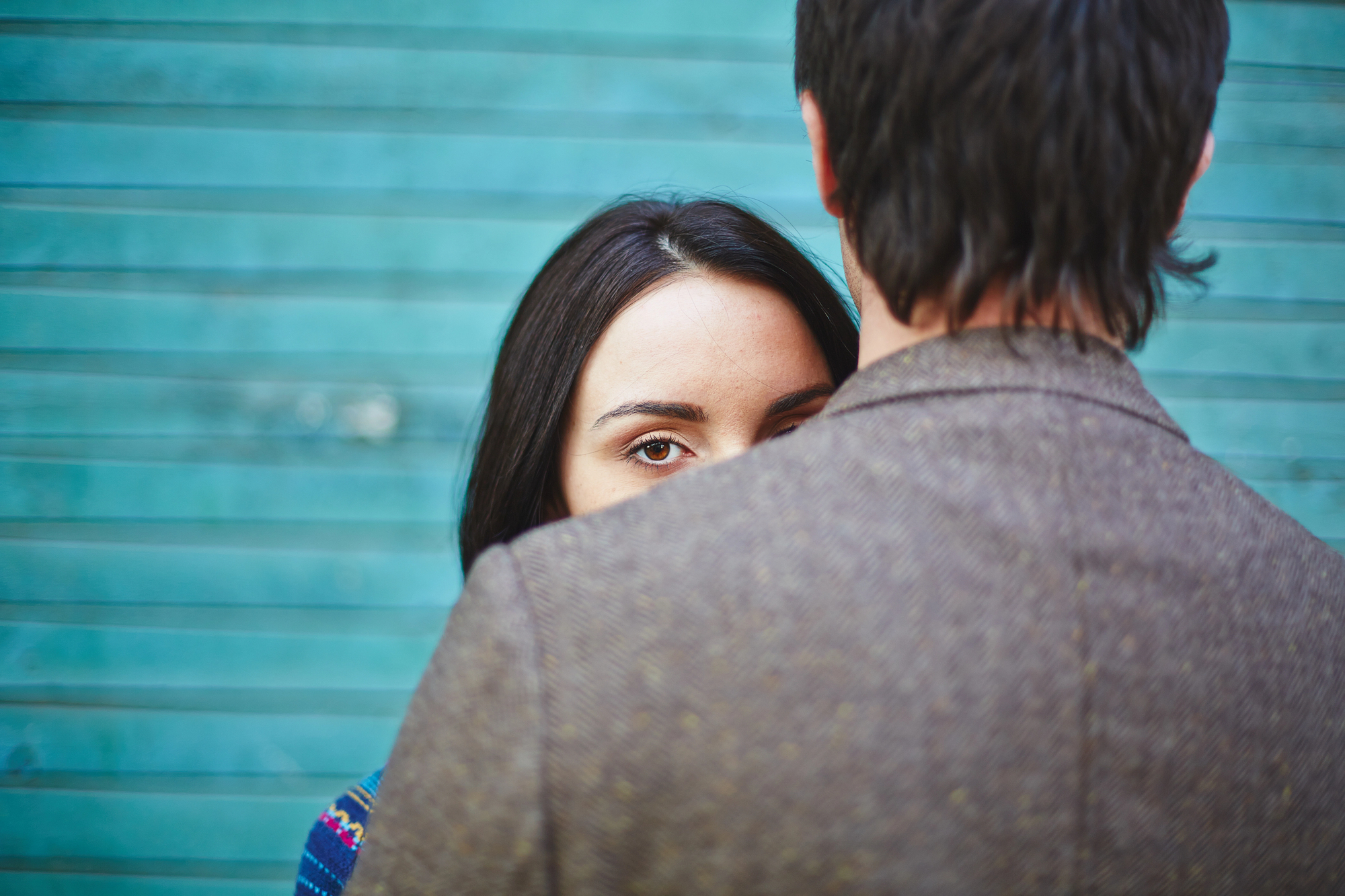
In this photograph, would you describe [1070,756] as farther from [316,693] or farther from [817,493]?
[316,693]

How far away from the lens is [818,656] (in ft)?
2.12

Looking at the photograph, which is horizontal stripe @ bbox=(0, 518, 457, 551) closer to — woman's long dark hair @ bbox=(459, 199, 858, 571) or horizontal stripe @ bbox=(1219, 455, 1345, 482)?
woman's long dark hair @ bbox=(459, 199, 858, 571)

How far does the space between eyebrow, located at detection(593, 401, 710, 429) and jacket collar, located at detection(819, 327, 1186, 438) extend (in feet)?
2.19

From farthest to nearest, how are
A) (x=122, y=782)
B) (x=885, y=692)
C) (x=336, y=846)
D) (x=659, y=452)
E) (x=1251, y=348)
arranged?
(x=1251, y=348) → (x=122, y=782) → (x=659, y=452) → (x=336, y=846) → (x=885, y=692)

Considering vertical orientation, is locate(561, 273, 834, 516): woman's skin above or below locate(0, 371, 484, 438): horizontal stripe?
below

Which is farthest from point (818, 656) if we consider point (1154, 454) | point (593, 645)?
point (1154, 454)

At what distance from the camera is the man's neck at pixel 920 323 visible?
753mm

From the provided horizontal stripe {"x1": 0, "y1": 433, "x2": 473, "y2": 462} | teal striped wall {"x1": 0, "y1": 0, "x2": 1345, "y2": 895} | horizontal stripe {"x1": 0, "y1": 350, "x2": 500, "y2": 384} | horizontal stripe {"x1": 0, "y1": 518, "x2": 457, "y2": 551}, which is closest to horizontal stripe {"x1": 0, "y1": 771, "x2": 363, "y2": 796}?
teal striped wall {"x1": 0, "y1": 0, "x2": 1345, "y2": 895}

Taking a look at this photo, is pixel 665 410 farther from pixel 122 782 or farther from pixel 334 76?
pixel 122 782

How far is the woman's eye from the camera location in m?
1.49

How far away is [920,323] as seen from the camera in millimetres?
778

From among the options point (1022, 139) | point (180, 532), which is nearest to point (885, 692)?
point (1022, 139)

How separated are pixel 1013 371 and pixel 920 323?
0.09 m

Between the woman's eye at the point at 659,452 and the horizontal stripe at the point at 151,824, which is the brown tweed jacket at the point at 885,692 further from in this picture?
the horizontal stripe at the point at 151,824
